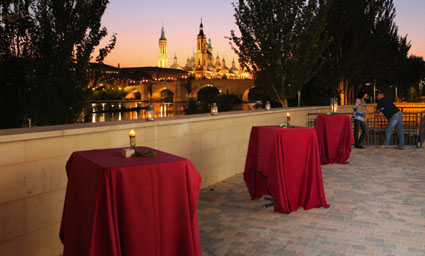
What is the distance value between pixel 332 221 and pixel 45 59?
6.79 m

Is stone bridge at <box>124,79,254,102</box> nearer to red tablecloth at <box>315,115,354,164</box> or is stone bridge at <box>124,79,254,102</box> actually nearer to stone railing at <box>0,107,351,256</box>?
red tablecloth at <box>315,115,354,164</box>

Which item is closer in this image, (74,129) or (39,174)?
(39,174)

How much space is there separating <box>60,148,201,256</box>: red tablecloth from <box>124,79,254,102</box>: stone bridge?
58366mm

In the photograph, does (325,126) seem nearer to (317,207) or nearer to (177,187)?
(317,207)

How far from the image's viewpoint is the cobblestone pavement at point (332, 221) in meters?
3.75

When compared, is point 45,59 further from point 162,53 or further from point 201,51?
point 162,53

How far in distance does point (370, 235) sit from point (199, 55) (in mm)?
141076

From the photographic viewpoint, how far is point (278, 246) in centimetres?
379

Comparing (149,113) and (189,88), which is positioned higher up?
(189,88)

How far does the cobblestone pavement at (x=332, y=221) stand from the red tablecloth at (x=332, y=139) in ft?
4.84

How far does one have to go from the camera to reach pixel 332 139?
8.47 metres

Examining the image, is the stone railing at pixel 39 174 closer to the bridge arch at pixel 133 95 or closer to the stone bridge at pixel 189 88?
the stone bridge at pixel 189 88

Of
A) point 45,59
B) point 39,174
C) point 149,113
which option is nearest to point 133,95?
point 45,59

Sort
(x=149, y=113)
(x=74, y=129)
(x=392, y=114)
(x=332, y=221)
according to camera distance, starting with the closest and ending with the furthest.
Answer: (x=74, y=129) → (x=332, y=221) → (x=149, y=113) → (x=392, y=114)
